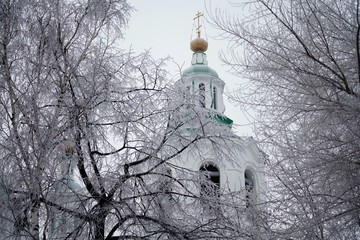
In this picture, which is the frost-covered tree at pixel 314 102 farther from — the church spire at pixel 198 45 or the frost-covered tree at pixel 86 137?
the church spire at pixel 198 45

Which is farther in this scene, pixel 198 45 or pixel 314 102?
→ pixel 198 45

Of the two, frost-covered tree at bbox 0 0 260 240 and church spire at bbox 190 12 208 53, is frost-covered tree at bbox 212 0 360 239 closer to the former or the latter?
frost-covered tree at bbox 0 0 260 240

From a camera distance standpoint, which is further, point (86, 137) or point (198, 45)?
point (198, 45)

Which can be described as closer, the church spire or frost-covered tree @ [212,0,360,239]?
frost-covered tree @ [212,0,360,239]

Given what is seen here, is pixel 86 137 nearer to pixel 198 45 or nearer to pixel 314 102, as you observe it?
pixel 314 102

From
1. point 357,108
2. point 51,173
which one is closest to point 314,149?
point 357,108

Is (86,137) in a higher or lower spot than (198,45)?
lower

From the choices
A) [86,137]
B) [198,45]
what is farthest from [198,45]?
[86,137]

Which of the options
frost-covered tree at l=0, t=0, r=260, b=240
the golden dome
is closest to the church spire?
the golden dome

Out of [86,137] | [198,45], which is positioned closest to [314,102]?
[86,137]

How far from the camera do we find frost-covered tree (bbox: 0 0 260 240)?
6250 mm

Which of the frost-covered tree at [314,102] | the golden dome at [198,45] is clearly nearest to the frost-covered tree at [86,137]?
the frost-covered tree at [314,102]

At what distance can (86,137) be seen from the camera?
6.97 m

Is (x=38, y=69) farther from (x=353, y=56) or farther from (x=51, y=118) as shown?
(x=353, y=56)
